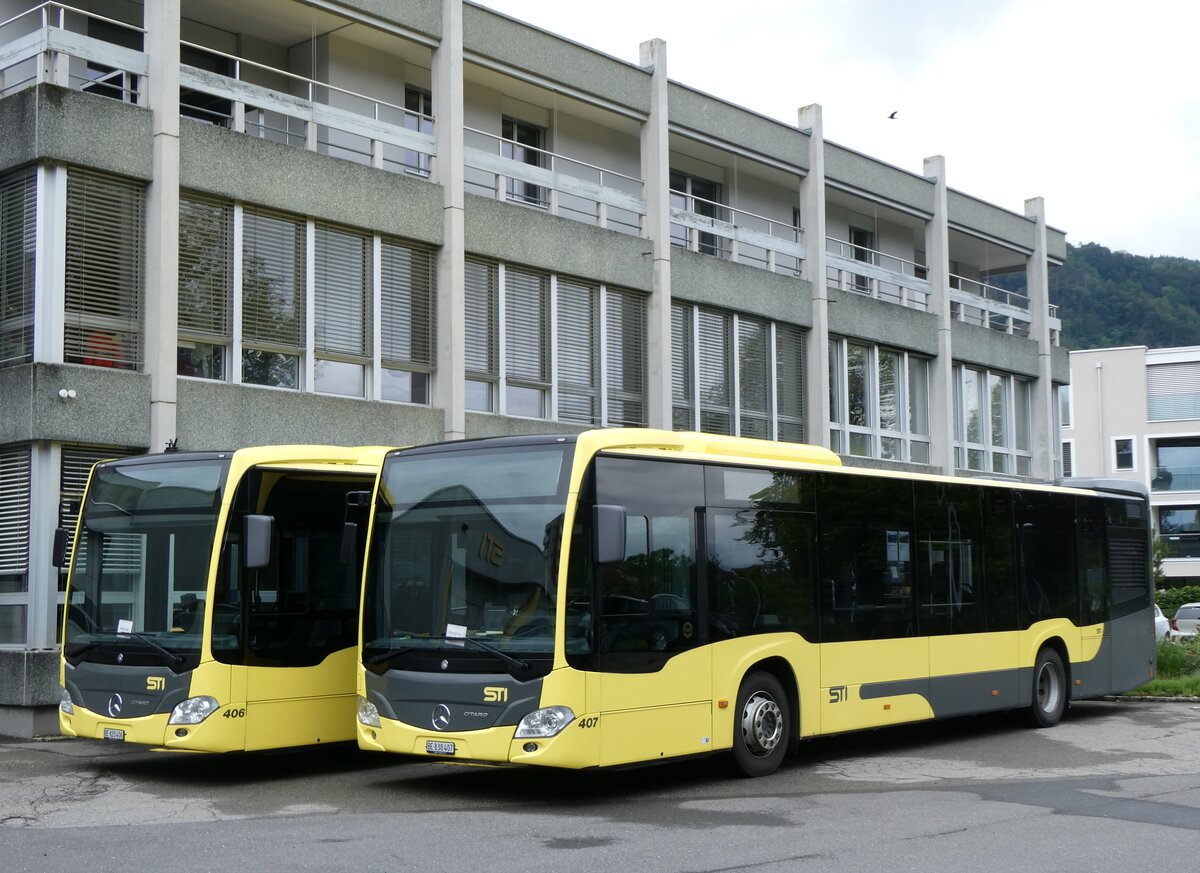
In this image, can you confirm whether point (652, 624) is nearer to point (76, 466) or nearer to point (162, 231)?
point (76, 466)

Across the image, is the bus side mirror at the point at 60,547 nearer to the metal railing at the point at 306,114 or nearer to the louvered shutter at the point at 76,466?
the louvered shutter at the point at 76,466

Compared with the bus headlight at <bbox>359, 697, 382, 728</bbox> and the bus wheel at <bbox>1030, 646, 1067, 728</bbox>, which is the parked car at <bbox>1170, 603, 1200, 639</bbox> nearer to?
the bus wheel at <bbox>1030, 646, 1067, 728</bbox>

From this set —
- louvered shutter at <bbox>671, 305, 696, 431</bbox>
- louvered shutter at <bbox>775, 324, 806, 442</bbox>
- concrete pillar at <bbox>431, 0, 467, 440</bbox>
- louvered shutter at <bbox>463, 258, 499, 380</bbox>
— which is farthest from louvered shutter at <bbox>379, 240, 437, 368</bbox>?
louvered shutter at <bbox>775, 324, 806, 442</bbox>

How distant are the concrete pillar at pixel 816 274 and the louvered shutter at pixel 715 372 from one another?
246cm

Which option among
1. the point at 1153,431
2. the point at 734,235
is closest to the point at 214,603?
the point at 734,235

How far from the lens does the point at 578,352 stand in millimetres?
23578

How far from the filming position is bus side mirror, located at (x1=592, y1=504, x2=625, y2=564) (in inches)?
428

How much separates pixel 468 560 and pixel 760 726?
10.3ft

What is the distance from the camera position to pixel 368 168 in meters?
20.3

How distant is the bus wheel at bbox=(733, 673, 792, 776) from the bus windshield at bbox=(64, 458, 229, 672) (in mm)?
4657

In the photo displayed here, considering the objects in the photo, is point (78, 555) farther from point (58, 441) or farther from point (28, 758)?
point (58, 441)

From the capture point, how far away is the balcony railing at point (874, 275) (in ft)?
99.2

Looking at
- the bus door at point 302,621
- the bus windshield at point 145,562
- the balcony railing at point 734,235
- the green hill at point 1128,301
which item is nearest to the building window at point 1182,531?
the green hill at point 1128,301

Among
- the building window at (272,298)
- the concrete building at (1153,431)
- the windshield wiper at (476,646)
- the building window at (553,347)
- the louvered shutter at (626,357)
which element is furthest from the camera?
the concrete building at (1153,431)
